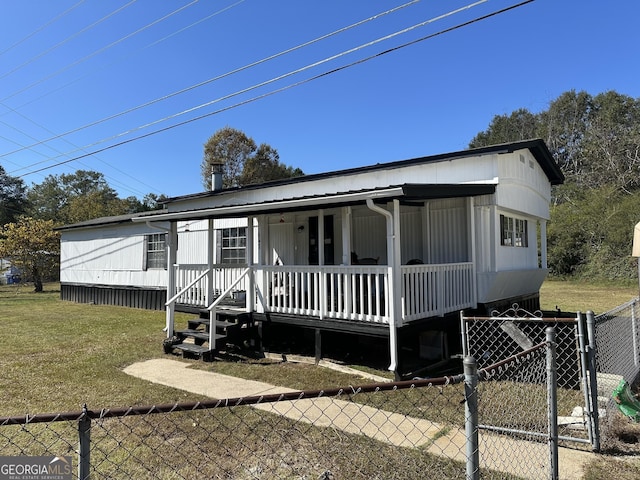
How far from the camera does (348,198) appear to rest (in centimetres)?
634

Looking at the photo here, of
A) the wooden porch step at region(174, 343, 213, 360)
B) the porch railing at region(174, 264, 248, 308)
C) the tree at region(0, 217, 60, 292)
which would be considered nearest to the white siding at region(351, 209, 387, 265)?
the porch railing at region(174, 264, 248, 308)

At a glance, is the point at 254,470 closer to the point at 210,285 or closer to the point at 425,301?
the point at 425,301

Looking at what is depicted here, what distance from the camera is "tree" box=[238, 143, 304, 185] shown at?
34.7m

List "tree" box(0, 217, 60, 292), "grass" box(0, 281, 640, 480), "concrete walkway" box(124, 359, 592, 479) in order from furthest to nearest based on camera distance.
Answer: "tree" box(0, 217, 60, 292) → "grass" box(0, 281, 640, 480) → "concrete walkway" box(124, 359, 592, 479)

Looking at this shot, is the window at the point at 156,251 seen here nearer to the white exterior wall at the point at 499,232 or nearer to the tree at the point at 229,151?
Answer: the white exterior wall at the point at 499,232

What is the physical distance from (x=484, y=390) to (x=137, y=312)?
40.2 ft

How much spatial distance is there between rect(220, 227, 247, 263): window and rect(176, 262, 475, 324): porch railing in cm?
286

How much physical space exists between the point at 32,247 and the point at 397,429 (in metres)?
24.7

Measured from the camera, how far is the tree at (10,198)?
46022 mm

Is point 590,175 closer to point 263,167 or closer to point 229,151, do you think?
point 263,167

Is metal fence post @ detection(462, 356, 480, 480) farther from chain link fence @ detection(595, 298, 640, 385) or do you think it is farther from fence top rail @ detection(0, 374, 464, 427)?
chain link fence @ detection(595, 298, 640, 385)

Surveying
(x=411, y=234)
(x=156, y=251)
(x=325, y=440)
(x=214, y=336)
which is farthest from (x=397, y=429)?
(x=156, y=251)

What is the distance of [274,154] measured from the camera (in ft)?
120

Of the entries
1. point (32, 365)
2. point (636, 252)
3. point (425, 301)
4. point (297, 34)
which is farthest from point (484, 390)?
point (297, 34)
